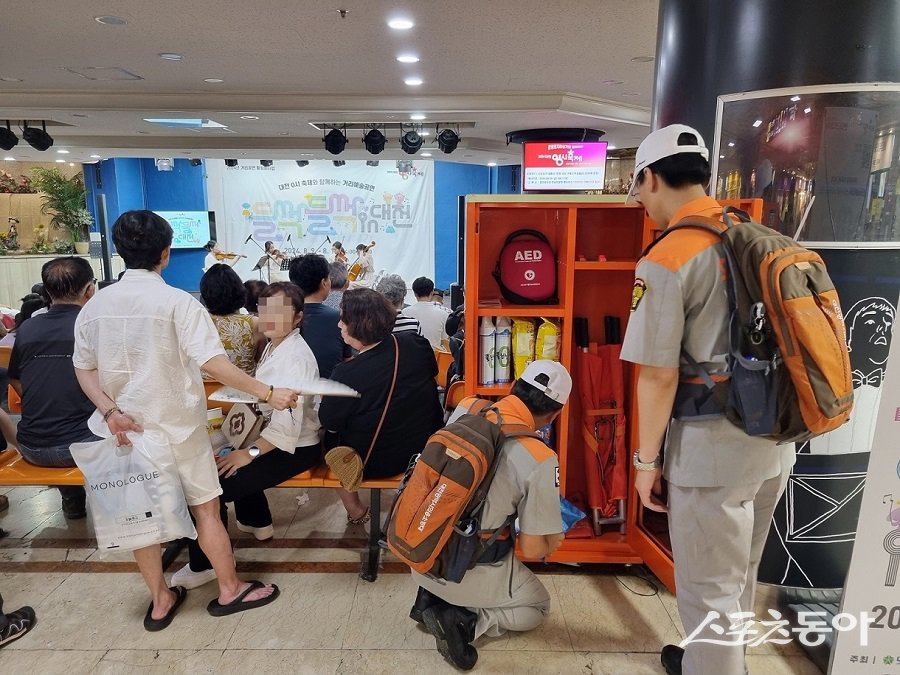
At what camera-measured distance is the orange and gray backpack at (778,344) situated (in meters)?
1.36

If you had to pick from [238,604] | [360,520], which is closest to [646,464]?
[238,604]

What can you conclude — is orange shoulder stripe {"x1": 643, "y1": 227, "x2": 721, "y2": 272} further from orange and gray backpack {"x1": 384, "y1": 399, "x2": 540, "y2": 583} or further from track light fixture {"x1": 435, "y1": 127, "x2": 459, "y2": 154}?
track light fixture {"x1": 435, "y1": 127, "x2": 459, "y2": 154}

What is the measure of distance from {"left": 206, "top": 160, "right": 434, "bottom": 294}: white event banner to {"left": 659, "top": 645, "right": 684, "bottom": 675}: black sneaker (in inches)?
433

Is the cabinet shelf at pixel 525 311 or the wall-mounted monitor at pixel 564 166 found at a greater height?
the wall-mounted monitor at pixel 564 166

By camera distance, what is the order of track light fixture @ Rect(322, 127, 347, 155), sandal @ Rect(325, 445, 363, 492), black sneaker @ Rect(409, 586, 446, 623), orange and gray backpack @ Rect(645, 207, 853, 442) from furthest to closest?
track light fixture @ Rect(322, 127, 347, 155) → sandal @ Rect(325, 445, 363, 492) → black sneaker @ Rect(409, 586, 446, 623) → orange and gray backpack @ Rect(645, 207, 853, 442)

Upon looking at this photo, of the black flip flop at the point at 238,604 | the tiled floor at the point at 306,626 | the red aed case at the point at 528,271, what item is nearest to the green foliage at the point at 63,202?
the tiled floor at the point at 306,626

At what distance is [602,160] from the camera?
8.73 m

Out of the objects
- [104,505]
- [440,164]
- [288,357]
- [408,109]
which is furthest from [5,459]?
[440,164]

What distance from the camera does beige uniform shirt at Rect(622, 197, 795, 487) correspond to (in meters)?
1.48

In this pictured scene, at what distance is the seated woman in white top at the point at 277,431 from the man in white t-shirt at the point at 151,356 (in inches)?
9.7

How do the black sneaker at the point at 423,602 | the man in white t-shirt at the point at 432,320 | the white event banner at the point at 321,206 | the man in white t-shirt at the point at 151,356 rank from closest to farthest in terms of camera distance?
1. the man in white t-shirt at the point at 151,356
2. the black sneaker at the point at 423,602
3. the man in white t-shirt at the point at 432,320
4. the white event banner at the point at 321,206

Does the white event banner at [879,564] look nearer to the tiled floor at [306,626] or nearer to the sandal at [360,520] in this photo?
the tiled floor at [306,626]

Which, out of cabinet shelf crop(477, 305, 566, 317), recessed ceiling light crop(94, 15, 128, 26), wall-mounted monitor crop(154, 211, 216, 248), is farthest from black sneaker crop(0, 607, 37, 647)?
wall-mounted monitor crop(154, 211, 216, 248)

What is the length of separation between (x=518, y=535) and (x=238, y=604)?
1.20 meters
